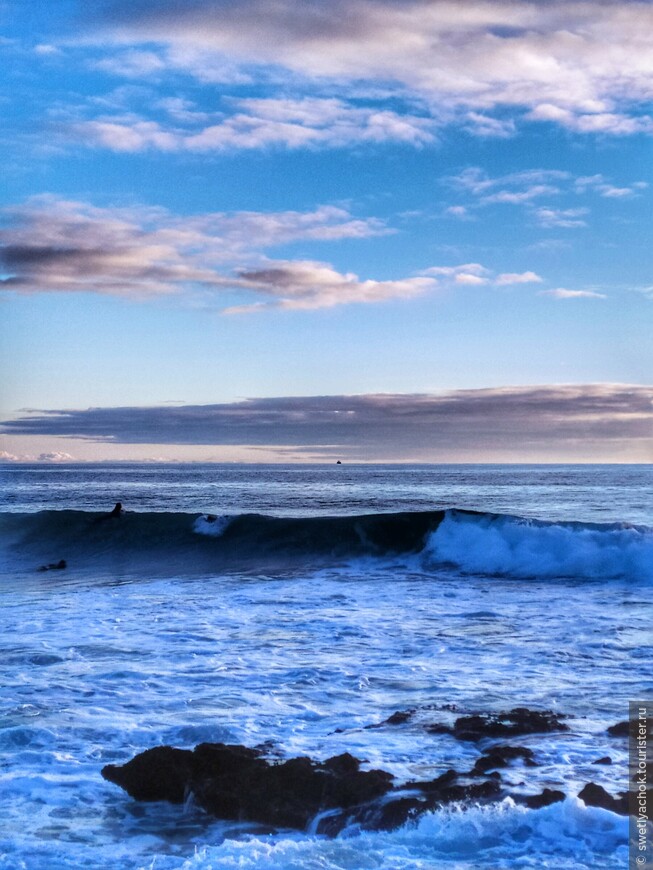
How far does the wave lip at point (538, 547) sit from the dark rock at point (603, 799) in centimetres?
1486

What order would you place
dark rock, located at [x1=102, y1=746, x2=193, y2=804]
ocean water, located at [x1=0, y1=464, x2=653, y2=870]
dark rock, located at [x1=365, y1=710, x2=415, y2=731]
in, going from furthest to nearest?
dark rock, located at [x1=365, y1=710, x2=415, y2=731] < dark rock, located at [x1=102, y1=746, x2=193, y2=804] < ocean water, located at [x1=0, y1=464, x2=653, y2=870]

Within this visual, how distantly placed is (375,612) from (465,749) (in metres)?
7.17

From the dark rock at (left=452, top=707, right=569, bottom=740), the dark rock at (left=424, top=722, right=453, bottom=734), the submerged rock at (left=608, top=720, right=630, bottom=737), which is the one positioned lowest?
the dark rock at (left=424, top=722, right=453, bottom=734)

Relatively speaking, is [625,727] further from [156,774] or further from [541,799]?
[156,774]

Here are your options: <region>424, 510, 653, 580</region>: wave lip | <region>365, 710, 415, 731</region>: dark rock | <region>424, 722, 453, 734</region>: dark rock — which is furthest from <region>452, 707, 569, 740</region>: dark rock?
<region>424, 510, 653, 580</region>: wave lip

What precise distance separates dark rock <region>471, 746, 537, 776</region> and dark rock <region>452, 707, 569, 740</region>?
0.38 m

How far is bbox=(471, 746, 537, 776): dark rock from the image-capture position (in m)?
6.55

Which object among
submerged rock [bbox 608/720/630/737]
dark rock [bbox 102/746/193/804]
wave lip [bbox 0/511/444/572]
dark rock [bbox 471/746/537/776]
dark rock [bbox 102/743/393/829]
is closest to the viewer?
dark rock [bbox 102/743/393/829]

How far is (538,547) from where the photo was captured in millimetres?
22875

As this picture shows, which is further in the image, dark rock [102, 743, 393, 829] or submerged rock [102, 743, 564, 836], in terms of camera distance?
dark rock [102, 743, 393, 829]

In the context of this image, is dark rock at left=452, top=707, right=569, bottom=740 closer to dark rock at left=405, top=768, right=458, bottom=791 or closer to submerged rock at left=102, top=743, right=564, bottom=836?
submerged rock at left=102, top=743, right=564, bottom=836

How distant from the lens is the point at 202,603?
15562 mm

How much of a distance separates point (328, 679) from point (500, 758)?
3.08m

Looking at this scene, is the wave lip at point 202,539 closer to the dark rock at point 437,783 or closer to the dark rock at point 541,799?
the dark rock at point 437,783
